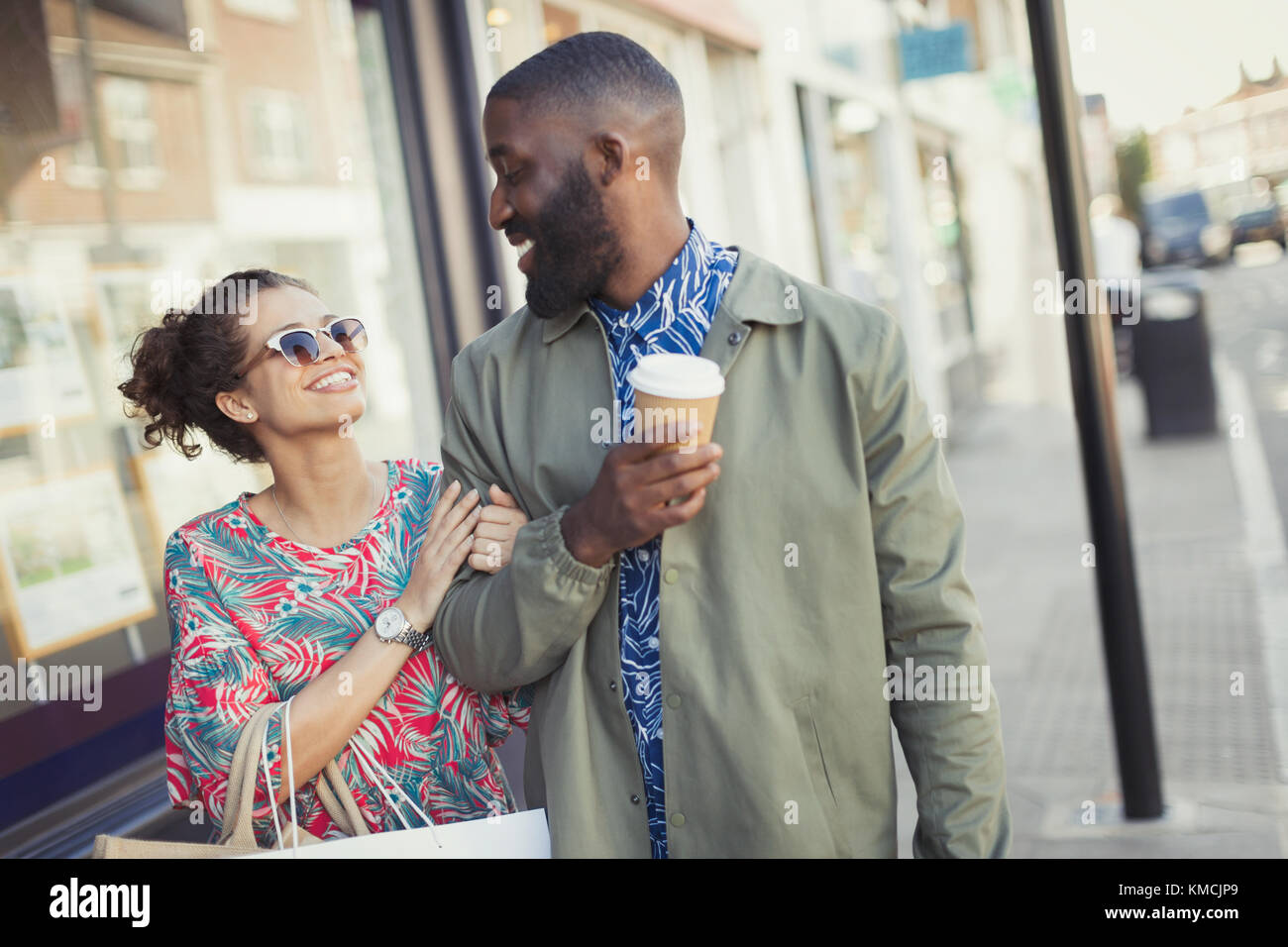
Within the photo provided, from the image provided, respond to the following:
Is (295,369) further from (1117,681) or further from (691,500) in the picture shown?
(1117,681)

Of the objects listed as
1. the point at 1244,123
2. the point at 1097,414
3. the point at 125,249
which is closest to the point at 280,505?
the point at 125,249

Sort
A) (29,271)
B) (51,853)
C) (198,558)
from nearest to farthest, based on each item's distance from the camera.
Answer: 1. (198,558)
2. (51,853)
3. (29,271)

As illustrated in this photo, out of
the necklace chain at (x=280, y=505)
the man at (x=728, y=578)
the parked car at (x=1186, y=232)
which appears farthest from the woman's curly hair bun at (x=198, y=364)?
the parked car at (x=1186, y=232)

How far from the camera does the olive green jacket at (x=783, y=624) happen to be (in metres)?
1.94

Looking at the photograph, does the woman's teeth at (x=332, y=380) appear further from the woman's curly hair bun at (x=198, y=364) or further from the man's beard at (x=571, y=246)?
the man's beard at (x=571, y=246)

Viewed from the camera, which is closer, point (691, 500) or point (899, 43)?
point (691, 500)

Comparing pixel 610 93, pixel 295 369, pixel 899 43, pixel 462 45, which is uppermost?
pixel 899 43

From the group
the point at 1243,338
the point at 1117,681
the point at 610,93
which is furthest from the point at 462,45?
the point at 1243,338

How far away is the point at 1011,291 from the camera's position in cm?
2536

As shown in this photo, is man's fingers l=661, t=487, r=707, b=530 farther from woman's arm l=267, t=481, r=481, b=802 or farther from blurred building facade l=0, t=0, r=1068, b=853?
blurred building facade l=0, t=0, r=1068, b=853

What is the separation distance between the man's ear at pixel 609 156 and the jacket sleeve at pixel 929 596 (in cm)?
52

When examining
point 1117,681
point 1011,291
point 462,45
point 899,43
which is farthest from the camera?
point 1011,291

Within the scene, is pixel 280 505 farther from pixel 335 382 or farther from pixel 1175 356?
pixel 1175 356

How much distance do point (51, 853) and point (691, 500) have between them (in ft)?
7.73
